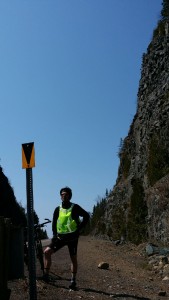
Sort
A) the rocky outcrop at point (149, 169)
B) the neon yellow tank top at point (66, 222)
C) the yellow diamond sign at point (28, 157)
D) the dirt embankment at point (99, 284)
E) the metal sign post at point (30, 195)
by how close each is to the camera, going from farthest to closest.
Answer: the rocky outcrop at point (149, 169) → the neon yellow tank top at point (66, 222) → the dirt embankment at point (99, 284) → the yellow diamond sign at point (28, 157) → the metal sign post at point (30, 195)

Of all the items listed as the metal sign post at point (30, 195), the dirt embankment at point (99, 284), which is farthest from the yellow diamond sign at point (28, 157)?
the dirt embankment at point (99, 284)

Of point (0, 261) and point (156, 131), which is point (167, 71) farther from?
point (0, 261)

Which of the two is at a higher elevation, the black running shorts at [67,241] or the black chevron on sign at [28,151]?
the black chevron on sign at [28,151]

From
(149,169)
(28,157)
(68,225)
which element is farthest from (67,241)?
(149,169)

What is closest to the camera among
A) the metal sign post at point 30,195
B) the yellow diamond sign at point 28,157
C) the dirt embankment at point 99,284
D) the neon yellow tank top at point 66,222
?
the metal sign post at point 30,195

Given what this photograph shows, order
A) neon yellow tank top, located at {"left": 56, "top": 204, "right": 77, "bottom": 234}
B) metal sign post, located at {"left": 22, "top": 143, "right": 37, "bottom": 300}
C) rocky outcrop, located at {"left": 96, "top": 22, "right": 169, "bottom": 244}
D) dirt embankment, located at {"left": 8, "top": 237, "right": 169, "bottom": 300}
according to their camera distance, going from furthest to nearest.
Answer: rocky outcrop, located at {"left": 96, "top": 22, "right": 169, "bottom": 244} → neon yellow tank top, located at {"left": 56, "top": 204, "right": 77, "bottom": 234} → dirt embankment, located at {"left": 8, "top": 237, "right": 169, "bottom": 300} → metal sign post, located at {"left": 22, "top": 143, "right": 37, "bottom": 300}

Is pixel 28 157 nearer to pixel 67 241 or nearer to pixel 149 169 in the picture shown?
pixel 67 241

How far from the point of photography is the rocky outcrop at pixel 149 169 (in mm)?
23141

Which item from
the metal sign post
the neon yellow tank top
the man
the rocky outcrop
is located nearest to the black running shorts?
the man

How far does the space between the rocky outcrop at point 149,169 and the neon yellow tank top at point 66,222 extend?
1120cm

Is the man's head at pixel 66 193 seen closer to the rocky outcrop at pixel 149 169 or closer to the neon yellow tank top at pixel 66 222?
the neon yellow tank top at pixel 66 222

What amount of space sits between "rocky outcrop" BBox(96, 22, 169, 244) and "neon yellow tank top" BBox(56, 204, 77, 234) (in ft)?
36.7

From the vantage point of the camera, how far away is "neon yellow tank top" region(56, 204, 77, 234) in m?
8.89

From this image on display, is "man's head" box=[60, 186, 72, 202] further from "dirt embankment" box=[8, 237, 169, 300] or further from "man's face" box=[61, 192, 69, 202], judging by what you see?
"dirt embankment" box=[8, 237, 169, 300]
